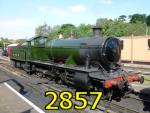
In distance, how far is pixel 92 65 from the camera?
14.4 metres

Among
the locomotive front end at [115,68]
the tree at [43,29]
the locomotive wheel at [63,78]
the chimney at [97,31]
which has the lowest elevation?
the locomotive wheel at [63,78]

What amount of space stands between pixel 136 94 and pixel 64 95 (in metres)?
3.67

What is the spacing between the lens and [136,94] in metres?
14.5

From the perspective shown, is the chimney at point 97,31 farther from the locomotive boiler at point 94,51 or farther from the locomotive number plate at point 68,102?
the locomotive number plate at point 68,102

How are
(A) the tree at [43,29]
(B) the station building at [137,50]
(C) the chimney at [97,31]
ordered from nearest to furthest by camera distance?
(C) the chimney at [97,31] < (B) the station building at [137,50] < (A) the tree at [43,29]

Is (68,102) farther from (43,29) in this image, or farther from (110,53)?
(43,29)

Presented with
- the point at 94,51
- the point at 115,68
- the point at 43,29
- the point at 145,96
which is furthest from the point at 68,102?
the point at 43,29

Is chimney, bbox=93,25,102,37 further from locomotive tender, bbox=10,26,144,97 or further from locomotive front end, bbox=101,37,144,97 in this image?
locomotive front end, bbox=101,37,144,97

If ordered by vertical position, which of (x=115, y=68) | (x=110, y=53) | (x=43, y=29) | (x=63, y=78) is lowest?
(x=63, y=78)

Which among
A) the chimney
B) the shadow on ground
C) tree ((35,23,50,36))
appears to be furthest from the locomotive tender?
tree ((35,23,50,36))

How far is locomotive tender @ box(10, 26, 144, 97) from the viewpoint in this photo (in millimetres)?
13297

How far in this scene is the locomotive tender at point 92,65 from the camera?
43.6ft

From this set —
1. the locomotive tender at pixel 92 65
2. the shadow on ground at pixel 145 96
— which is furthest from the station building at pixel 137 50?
the shadow on ground at pixel 145 96

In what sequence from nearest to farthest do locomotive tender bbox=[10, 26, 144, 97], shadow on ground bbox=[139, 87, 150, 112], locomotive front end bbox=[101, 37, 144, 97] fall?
shadow on ground bbox=[139, 87, 150, 112], locomotive front end bbox=[101, 37, 144, 97], locomotive tender bbox=[10, 26, 144, 97]
